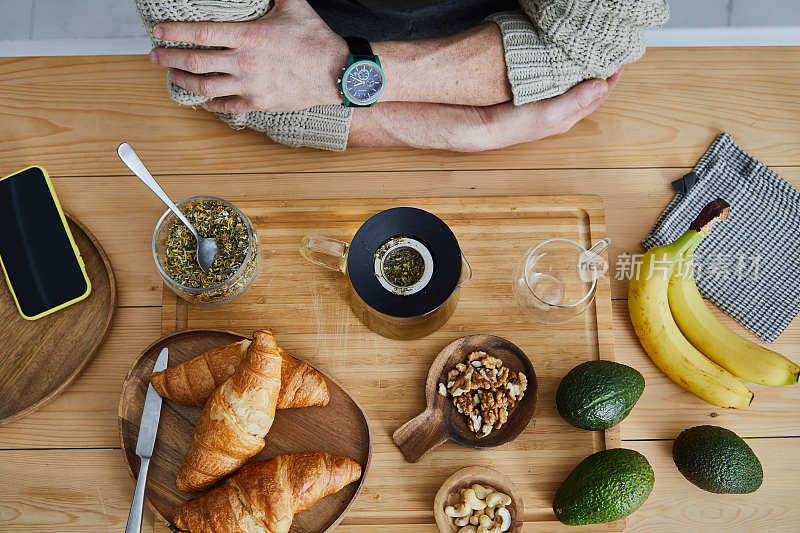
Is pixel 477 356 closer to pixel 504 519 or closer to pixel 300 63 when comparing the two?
pixel 504 519

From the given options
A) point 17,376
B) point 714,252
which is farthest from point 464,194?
point 17,376

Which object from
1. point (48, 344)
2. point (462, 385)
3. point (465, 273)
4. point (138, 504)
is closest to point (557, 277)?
point (465, 273)

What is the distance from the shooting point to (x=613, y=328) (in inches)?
45.8

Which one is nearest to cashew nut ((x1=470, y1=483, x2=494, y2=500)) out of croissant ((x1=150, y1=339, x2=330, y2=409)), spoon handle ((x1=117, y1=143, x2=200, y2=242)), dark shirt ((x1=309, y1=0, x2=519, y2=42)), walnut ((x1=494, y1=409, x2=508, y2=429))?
walnut ((x1=494, y1=409, x2=508, y2=429))

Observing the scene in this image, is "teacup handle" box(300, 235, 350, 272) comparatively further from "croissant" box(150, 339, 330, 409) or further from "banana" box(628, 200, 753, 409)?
"banana" box(628, 200, 753, 409)

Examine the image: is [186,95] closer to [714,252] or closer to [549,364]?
[549,364]

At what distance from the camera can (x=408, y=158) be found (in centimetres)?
122

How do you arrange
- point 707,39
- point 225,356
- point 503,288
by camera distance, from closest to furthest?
point 225,356 < point 503,288 < point 707,39

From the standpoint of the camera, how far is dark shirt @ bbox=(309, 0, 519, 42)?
1.28 meters

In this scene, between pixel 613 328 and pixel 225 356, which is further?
pixel 613 328

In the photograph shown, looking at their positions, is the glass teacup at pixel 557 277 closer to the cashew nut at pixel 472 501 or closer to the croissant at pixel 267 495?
the cashew nut at pixel 472 501

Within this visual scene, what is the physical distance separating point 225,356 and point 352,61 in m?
0.60

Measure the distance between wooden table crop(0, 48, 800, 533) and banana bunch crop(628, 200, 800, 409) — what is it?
0.04 metres

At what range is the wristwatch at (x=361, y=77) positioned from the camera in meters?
1.09
